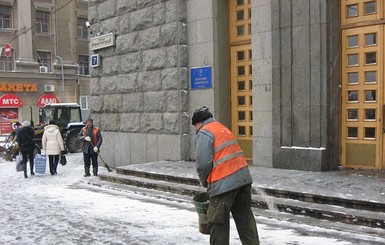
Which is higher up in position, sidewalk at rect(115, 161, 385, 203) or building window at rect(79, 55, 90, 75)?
building window at rect(79, 55, 90, 75)

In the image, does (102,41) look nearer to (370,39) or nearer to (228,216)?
(370,39)

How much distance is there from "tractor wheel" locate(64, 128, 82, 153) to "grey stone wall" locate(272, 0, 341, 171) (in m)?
13.8

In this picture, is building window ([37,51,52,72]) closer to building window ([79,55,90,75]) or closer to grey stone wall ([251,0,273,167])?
building window ([79,55,90,75])

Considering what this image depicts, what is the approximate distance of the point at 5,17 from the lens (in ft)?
113

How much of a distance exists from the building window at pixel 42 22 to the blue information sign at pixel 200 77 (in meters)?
28.4

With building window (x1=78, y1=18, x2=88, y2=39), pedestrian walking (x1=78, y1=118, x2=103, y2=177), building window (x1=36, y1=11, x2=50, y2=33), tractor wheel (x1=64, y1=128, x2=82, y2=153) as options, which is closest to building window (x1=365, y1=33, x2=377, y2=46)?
pedestrian walking (x1=78, y1=118, x2=103, y2=177)

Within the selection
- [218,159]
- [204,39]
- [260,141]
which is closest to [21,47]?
[204,39]

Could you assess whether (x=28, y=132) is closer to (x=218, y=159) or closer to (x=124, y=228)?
(x=124, y=228)

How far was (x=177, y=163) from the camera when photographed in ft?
38.0

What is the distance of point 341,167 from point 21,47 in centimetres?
3094

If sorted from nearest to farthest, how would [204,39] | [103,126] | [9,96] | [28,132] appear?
[204,39], [28,132], [103,126], [9,96]

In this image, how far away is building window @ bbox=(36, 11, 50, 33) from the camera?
1438 inches

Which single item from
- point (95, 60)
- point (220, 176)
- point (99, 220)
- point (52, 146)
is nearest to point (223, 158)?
point (220, 176)

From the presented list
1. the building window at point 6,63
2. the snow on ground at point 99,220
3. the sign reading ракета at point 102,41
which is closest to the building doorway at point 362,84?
the snow on ground at point 99,220
